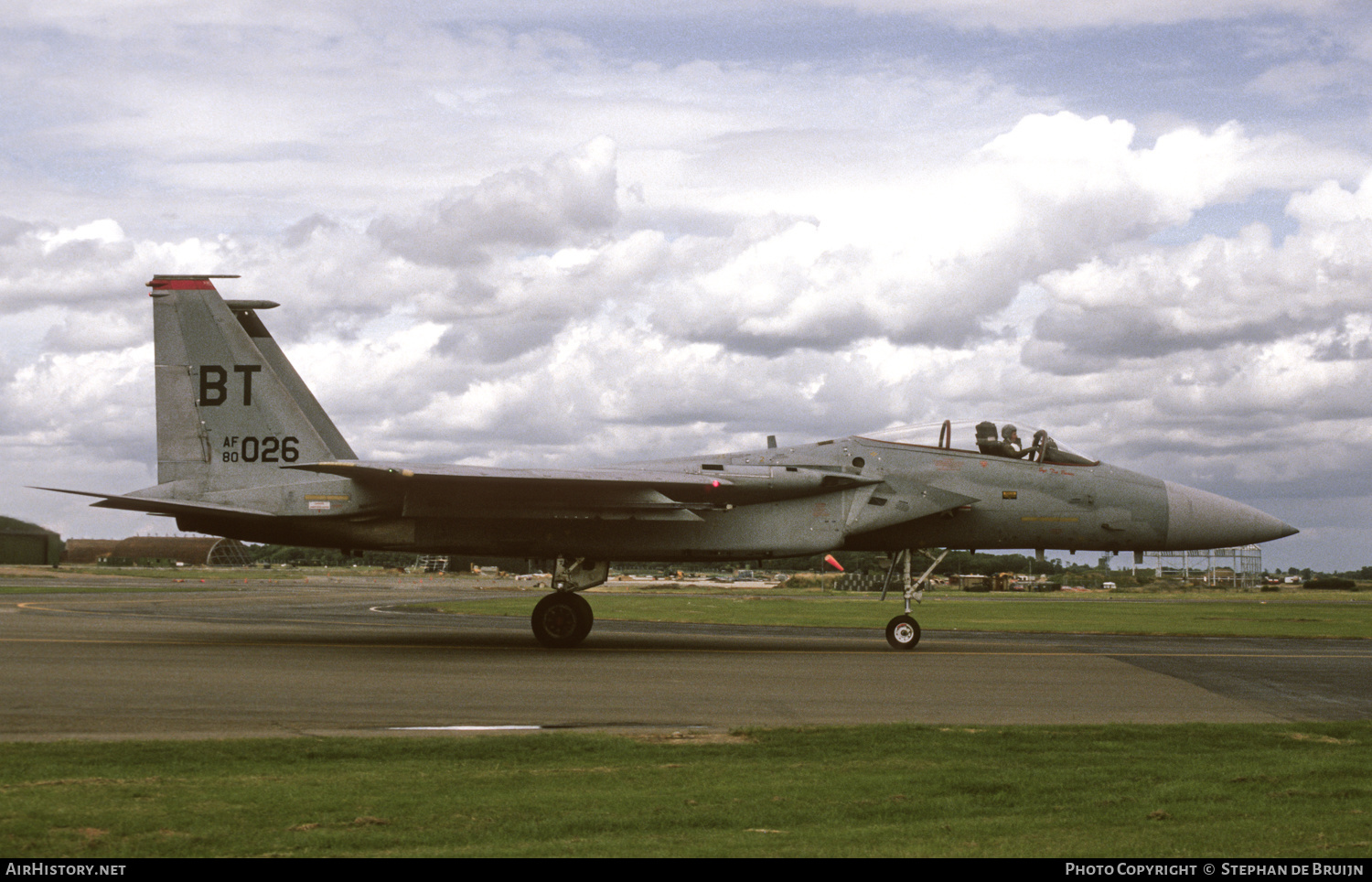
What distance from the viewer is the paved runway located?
10188mm

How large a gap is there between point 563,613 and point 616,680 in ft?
15.8

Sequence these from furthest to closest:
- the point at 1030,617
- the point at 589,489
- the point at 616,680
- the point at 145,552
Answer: the point at 145,552, the point at 1030,617, the point at 589,489, the point at 616,680

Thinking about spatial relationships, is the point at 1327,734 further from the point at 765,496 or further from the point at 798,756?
the point at 765,496

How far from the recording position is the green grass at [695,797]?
5.58 metres

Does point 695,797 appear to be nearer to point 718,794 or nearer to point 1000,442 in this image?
point 718,794

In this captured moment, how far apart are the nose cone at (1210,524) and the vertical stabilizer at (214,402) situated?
44.9 ft

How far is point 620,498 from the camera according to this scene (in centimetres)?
1716

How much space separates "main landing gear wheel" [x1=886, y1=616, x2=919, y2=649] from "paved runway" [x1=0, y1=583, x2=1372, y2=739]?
0.21 m

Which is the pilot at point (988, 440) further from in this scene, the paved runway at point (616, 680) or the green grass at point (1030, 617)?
the green grass at point (1030, 617)

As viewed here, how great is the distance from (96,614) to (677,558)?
14.7 metres

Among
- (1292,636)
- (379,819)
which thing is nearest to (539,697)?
(379,819)

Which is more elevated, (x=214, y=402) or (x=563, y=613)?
(x=214, y=402)

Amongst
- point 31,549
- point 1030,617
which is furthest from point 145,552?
point 1030,617

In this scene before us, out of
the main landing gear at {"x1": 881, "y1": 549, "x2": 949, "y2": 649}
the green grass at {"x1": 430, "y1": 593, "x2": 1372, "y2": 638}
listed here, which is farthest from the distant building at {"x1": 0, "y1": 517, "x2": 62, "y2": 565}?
the main landing gear at {"x1": 881, "y1": 549, "x2": 949, "y2": 649}
